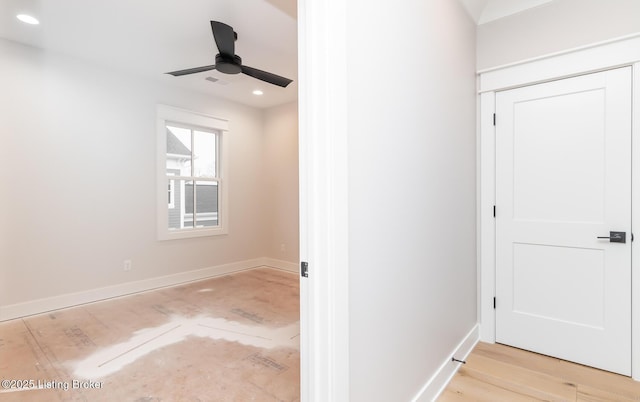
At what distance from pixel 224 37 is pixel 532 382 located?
3369 millimetres

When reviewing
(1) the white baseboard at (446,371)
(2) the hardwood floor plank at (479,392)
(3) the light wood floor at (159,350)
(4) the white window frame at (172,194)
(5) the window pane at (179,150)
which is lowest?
(2) the hardwood floor plank at (479,392)

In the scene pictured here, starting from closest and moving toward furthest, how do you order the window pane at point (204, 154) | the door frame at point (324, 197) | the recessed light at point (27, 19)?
the door frame at point (324, 197) → the recessed light at point (27, 19) → the window pane at point (204, 154)

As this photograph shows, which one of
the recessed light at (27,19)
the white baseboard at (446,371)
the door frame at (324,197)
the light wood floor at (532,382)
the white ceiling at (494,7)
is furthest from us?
the recessed light at (27,19)

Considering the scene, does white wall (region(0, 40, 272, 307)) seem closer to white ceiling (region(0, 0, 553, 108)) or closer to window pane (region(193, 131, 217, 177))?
white ceiling (region(0, 0, 553, 108))

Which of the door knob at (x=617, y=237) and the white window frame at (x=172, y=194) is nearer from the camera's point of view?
the door knob at (x=617, y=237)

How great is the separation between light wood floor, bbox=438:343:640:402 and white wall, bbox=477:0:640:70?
7.54ft

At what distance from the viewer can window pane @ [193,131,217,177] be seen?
471cm

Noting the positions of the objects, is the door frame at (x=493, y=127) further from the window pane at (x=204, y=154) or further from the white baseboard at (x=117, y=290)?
the window pane at (x=204, y=154)

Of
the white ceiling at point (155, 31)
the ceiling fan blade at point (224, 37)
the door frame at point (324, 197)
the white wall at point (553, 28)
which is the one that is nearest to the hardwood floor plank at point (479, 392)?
the door frame at point (324, 197)

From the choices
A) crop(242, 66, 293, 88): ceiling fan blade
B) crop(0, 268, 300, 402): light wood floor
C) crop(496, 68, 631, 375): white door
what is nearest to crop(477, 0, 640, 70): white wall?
crop(496, 68, 631, 375): white door

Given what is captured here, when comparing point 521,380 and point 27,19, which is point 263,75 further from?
point 521,380

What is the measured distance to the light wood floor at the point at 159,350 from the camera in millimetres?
1929

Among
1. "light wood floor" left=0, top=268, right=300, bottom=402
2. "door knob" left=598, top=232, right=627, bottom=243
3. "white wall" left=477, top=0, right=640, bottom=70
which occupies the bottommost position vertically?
"light wood floor" left=0, top=268, right=300, bottom=402

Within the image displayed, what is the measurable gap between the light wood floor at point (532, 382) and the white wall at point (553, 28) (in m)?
2.30
